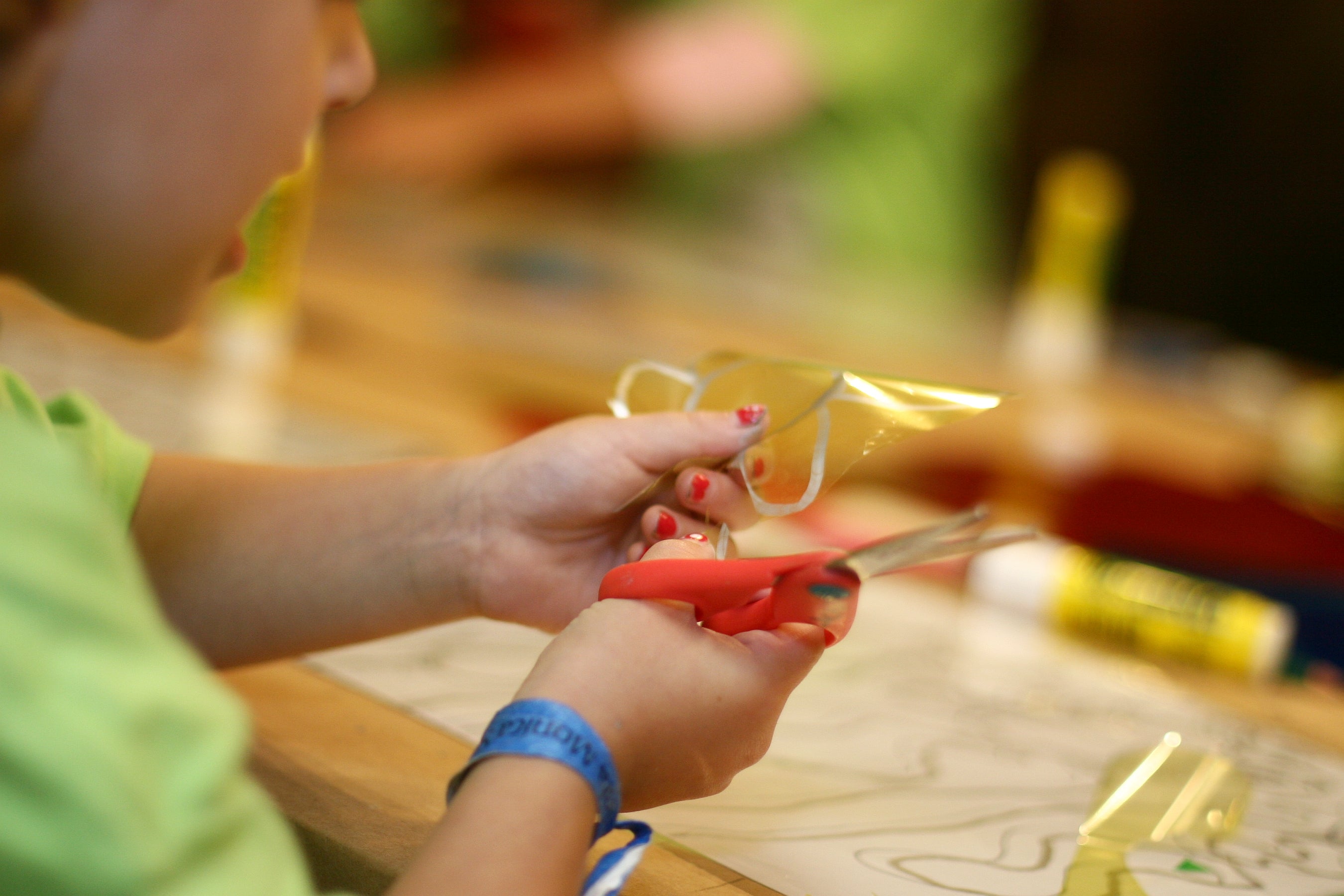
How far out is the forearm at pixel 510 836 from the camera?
1.03ft

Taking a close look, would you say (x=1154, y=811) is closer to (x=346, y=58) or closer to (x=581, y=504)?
(x=581, y=504)

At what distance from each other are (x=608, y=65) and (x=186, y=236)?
5.86 ft

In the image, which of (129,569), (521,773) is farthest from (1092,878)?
(129,569)

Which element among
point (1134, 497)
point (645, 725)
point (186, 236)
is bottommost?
point (1134, 497)

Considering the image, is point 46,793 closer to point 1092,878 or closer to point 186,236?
point 186,236

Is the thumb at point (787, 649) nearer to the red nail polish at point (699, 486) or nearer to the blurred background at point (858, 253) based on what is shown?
the red nail polish at point (699, 486)

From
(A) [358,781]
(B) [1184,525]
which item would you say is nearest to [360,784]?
(A) [358,781]

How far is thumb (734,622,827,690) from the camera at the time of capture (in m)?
0.40

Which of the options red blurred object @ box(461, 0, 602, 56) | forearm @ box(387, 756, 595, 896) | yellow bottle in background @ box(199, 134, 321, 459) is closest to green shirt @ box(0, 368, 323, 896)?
forearm @ box(387, 756, 595, 896)

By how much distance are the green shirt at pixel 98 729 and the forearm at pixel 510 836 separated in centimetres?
4

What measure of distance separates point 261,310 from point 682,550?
2.58 ft

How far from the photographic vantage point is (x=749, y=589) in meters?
0.39

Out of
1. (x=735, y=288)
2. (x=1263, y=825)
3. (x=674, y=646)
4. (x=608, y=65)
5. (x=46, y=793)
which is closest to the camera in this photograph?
(x=46, y=793)

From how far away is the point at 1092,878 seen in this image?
43 centimetres
